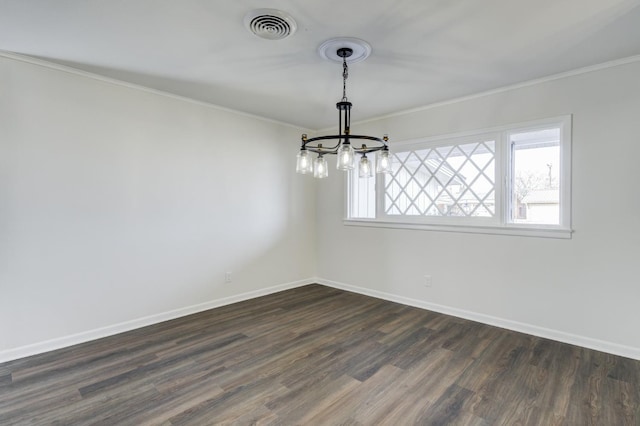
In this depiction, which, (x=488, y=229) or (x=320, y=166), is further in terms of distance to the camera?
(x=488, y=229)

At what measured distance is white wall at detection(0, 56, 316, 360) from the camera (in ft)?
8.91

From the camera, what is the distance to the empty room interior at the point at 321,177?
212cm

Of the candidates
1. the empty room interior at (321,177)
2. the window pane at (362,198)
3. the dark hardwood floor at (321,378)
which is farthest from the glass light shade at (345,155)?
the window pane at (362,198)

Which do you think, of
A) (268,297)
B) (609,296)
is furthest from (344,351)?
(609,296)

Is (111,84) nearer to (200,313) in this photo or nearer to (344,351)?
(200,313)

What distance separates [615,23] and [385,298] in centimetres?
345

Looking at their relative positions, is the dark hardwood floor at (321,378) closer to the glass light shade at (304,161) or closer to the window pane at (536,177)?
the window pane at (536,177)

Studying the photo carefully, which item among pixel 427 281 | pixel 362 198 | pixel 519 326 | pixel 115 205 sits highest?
pixel 362 198

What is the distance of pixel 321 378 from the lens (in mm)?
2412

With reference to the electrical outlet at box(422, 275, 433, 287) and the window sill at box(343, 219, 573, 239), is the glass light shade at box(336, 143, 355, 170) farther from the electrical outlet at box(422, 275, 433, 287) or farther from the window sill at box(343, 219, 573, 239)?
the electrical outlet at box(422, 275, 433, 287)

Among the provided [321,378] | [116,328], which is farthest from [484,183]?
[116,328]

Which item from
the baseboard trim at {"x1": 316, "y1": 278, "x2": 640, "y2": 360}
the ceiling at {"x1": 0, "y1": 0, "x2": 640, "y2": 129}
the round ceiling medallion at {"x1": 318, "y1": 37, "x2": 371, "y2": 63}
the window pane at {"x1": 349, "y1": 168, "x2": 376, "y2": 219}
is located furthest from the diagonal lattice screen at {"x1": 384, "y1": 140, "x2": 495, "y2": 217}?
the round ceiling medallion at {"x1": 318, "y1": 37, "x2": 371, "y2": 63}

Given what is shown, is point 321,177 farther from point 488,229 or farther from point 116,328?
point 116,328

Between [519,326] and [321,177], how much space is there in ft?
8.33
